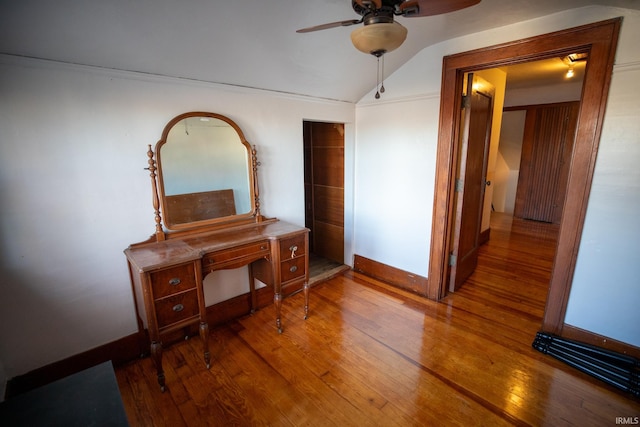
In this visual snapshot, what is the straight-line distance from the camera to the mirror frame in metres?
1.97

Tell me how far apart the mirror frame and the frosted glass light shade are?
4.42ft

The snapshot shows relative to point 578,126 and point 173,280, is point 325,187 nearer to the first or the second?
point 173,280

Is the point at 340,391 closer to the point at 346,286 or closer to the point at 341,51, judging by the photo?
the point at 346,286

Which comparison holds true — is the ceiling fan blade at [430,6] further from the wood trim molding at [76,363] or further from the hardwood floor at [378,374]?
the wood trim molding at [76,363]

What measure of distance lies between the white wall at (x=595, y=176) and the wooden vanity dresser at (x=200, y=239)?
1.18m

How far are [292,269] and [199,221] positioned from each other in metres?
0.81

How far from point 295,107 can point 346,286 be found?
6.18ft

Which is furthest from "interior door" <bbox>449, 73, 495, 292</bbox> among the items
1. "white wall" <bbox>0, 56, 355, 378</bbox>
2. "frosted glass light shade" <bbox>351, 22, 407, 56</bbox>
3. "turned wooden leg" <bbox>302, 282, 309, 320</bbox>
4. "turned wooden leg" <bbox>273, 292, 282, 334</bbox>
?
"white wall" <bbox>0, 56, 355, 378</bbox>

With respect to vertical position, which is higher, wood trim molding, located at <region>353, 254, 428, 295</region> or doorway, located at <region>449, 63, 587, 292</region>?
doorway, located at <region>449, 63, 587, 292</region>

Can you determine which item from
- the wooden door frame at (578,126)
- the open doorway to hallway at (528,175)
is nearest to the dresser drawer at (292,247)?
the wooden door frame at (578,126)

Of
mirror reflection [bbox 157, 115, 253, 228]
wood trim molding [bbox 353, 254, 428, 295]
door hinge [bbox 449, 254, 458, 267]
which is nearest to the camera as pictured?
mirror reflection [bbox 157, 115, 253, 228]

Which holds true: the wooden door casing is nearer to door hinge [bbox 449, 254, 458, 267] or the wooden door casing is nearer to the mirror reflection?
door hinge [bbox 449, 254, 458, 267]

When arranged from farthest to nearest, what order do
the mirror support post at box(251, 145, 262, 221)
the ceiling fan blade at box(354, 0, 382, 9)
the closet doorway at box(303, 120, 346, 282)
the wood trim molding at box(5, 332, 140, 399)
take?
the closet doorway at box(303, 120, 346, 282), the mirror support post at box(251, 145, 262, 221), the wood trim molding at box(5, 332, 140, 399), the ceiling fan blade at box(354, 0, 382, 9)

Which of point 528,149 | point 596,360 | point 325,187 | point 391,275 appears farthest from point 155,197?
point 528,149
